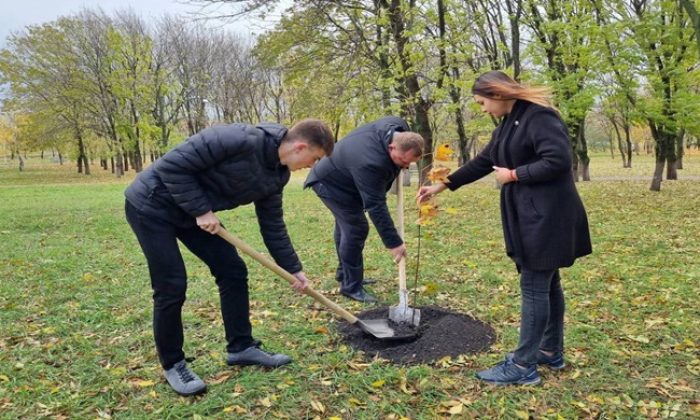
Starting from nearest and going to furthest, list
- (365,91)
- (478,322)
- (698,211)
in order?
(478,322), (698,211), (365,91)

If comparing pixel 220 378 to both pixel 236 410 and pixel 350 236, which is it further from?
pixel 350 236

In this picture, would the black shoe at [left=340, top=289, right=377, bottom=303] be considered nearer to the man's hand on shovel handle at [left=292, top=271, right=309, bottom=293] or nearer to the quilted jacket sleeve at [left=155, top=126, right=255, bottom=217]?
the man's hand on shovel handle at [left=292, top=271, right=309, bottom=293]

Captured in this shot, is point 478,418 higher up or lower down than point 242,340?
lower down

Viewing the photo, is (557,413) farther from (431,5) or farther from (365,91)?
(431,5)

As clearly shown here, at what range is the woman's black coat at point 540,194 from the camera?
2717 millimetres

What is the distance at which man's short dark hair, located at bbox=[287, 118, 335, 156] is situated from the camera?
296 centimetres

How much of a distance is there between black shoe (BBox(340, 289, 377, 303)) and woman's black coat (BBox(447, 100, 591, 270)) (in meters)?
2.25

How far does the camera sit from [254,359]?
3.51 metres

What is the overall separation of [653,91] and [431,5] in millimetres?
5915

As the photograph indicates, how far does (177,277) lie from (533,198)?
210cm

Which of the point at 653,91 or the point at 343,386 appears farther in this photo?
the point at 653,91

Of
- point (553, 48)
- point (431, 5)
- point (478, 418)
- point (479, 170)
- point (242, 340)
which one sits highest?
point (431, 5)

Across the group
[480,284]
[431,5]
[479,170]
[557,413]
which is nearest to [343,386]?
[557,413]

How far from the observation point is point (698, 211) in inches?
384
